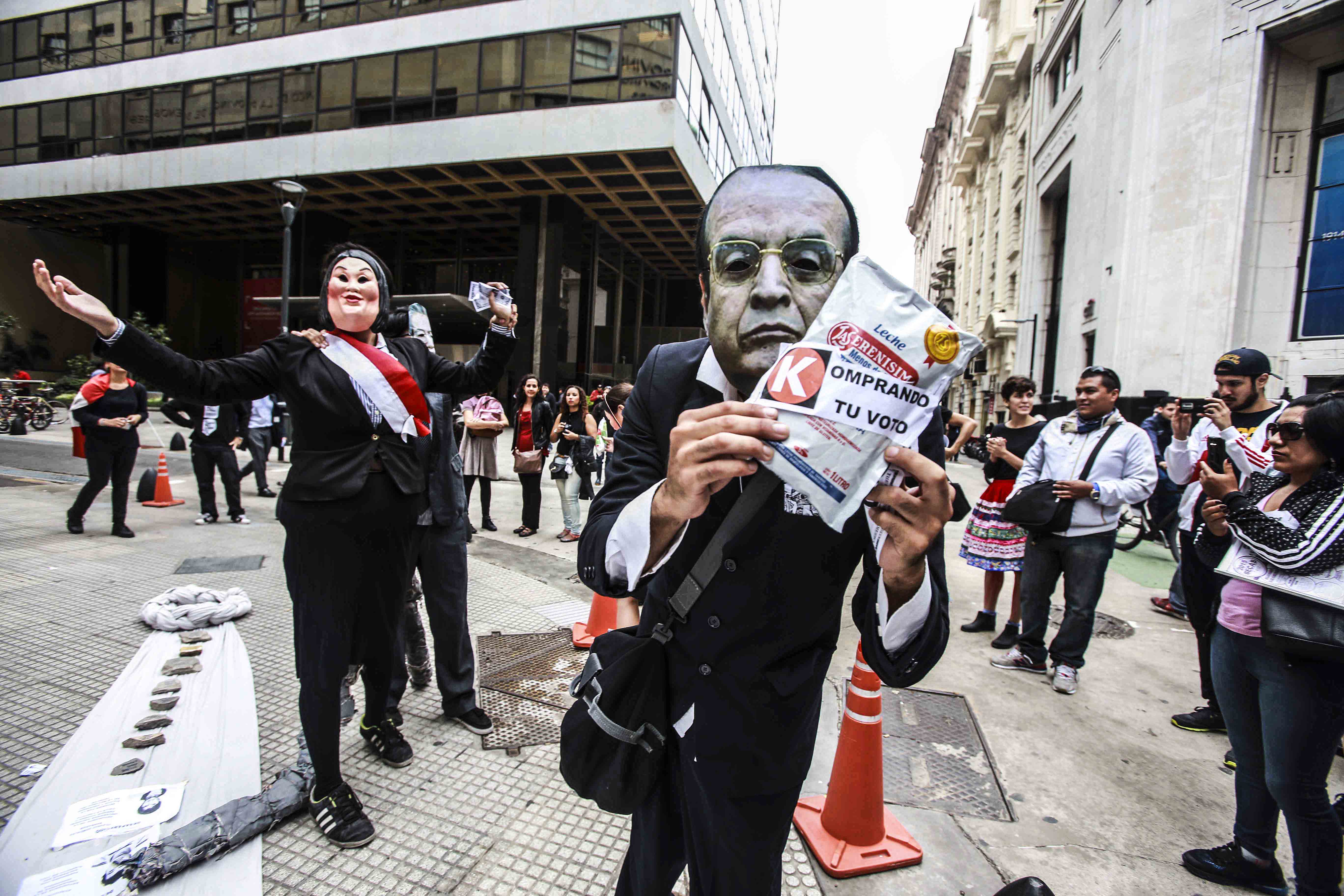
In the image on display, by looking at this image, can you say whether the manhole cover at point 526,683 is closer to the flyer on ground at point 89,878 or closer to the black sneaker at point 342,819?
the black sneaker at point 342,819

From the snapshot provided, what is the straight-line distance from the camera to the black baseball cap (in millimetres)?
4066

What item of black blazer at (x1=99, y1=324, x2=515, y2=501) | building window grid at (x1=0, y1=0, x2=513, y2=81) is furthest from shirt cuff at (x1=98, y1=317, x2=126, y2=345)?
building window grid at (x1=0, y1=0, x2=513, y2=81)

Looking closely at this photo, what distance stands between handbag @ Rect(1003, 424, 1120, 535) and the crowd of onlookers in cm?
1

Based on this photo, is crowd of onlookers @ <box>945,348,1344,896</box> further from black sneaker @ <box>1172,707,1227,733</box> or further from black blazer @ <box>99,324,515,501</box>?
black blazer @ <box>99,324,515,501</box>

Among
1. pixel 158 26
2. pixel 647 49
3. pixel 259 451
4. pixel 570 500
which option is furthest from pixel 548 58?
pixel 570 500

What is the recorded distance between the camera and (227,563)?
20.2 ft

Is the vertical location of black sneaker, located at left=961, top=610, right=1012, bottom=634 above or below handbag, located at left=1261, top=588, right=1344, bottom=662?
below

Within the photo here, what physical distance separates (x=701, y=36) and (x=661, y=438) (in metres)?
25.1

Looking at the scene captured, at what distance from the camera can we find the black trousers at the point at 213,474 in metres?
7.66

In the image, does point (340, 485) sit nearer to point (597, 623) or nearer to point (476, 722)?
point (476, 722)

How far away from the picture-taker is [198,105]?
24.8m

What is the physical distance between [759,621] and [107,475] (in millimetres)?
8530

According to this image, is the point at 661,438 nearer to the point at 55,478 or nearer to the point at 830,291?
the point at 830,291

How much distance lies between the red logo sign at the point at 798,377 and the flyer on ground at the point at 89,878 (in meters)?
2.75
